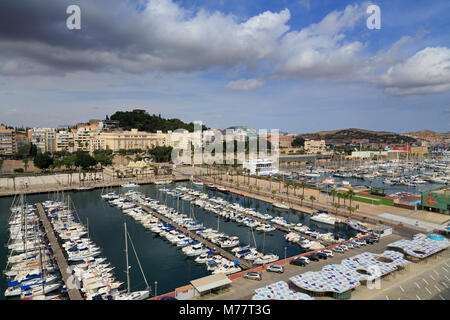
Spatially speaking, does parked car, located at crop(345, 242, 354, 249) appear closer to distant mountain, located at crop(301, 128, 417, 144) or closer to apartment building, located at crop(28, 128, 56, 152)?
apartment building, located at crop(28, 128, 56, 152)

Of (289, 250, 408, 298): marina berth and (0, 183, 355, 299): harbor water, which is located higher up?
(289, 250, 408, 298): marina berth

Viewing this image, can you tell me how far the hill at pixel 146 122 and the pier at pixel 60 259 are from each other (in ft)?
203

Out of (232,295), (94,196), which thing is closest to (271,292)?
(232,295)

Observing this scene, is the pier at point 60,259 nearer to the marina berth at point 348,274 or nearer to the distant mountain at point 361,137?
the marina berth at point 348,274

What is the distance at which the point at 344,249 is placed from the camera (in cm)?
1650

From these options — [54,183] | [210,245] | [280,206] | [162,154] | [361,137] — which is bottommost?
[210,245]

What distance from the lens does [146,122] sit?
8650 cm

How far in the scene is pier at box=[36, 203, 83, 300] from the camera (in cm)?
1289

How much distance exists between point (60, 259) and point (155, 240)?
587 cm

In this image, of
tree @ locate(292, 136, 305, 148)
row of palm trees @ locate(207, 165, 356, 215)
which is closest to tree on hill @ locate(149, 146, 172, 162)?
row of palm trees @ locate(207, 165, 356, 215)

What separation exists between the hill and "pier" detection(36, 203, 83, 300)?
61778 mm

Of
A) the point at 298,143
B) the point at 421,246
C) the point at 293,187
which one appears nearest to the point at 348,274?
the point at 421,246

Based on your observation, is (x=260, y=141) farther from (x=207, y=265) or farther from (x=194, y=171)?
(x=207, y=265)

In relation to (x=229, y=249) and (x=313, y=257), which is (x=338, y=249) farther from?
(x=229, y=249)
